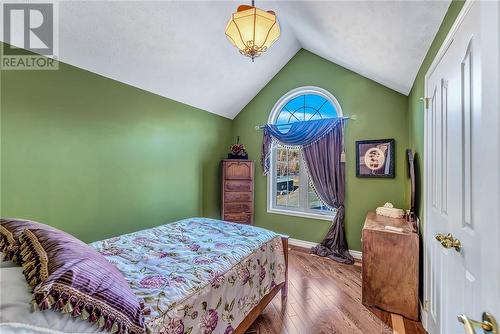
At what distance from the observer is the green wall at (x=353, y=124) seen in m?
3.23

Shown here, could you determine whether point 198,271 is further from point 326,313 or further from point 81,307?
point 326,313

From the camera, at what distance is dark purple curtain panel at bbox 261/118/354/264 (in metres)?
3.50

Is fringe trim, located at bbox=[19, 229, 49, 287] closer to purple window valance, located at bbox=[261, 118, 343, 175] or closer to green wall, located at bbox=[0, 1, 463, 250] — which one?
green wall, located at bbox=[0, 1, 463, 250]

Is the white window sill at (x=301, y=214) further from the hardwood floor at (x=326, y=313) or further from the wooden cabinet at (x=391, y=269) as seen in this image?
the wooden cabinet at (x=391, y=269)

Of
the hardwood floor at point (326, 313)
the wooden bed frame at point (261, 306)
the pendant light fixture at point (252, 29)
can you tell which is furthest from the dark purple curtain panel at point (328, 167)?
the pendant light fixture at point (252, 29)

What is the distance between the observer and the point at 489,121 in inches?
23.4

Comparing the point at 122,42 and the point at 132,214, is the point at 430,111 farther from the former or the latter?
the point at 132,214

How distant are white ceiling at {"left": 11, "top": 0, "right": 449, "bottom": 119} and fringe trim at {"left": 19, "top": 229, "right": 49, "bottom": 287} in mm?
2027

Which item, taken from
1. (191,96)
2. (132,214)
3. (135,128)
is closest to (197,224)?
(132,214)

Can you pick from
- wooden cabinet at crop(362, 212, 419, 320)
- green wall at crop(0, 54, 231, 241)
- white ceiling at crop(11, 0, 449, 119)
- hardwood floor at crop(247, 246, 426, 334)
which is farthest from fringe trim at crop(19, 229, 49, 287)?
wooden cabinet at crop(362, 212, 419, 320)

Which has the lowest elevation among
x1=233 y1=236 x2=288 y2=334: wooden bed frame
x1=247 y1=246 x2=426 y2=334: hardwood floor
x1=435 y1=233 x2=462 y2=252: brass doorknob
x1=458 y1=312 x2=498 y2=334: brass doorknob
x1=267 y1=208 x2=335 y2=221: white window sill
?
x1=247 y1=246 x2=426 y2=334: hardwood floor

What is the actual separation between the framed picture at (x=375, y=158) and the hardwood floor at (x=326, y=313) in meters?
1.43

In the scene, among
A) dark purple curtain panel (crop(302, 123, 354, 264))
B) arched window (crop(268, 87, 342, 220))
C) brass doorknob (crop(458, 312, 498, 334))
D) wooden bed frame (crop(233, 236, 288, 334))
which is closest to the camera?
brass doorknob (crop(458, 312, 498, 334))

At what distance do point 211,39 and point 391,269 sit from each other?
3216 mm
